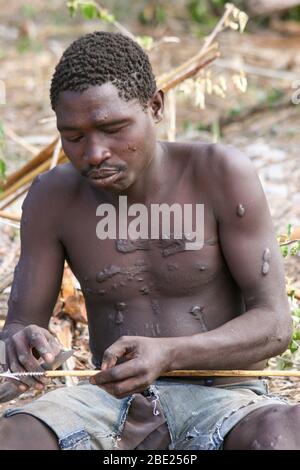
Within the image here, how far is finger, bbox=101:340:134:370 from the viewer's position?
229cm

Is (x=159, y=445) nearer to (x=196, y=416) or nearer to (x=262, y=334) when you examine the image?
(x=196, y=416)

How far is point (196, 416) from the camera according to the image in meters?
2.56

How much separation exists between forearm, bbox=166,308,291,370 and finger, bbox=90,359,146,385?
14 centimetres

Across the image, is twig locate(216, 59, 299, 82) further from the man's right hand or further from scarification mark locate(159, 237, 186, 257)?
the man's right hand

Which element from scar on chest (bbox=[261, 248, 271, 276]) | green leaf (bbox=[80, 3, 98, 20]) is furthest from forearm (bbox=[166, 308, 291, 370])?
green leaf (bbox=[80, 3, 98, 20])

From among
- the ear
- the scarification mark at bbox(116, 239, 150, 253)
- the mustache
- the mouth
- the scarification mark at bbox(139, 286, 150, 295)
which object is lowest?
the scarification mark at bbox(139, 286, 150, 295)

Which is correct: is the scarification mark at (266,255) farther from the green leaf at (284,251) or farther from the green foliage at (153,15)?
the green foliage at (153,15)

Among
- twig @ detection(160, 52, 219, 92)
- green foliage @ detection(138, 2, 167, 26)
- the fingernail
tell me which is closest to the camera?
the fingernail

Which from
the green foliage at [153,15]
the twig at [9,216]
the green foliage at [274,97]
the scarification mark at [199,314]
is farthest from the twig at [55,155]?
the green foliage at [153,15]

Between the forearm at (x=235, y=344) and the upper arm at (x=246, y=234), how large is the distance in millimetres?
51

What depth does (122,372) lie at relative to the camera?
2.26 meters

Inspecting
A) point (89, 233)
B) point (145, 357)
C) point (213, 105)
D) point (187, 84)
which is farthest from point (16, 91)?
point (145, 357)

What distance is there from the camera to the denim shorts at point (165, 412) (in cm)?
248

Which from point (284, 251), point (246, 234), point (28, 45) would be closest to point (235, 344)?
point (246, 234)
